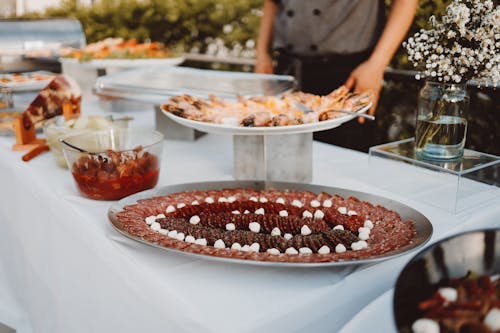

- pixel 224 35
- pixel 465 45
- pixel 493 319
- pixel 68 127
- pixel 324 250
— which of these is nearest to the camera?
pixel 493 319

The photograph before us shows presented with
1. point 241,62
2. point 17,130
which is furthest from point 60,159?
point 241,62

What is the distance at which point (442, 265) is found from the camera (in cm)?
62

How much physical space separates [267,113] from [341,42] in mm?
886

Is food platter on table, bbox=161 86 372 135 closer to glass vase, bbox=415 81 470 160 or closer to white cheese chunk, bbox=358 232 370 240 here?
glass vase, bbox=415 81 470 160

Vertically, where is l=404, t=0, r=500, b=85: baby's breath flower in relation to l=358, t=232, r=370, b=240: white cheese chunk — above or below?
above

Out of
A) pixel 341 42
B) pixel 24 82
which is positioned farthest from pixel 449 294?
pixel 24 82

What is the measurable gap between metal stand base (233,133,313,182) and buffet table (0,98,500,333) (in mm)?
83

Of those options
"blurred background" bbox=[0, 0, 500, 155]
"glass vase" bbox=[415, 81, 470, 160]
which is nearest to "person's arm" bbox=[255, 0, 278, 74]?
"blurred background" bbox=[0, 0, 500, 155]

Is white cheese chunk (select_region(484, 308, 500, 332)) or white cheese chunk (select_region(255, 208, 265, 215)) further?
white cheese chunk (select_region(255, 208, 265, 215))

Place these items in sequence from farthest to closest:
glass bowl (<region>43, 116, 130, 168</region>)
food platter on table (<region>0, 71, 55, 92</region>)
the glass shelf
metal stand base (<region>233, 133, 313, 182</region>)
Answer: food platter on table (<region>0, 71, 55, 92</region>) < glass bowl (<region>43, 116, 130, 168</region>) < metal stand base (<region>233, 133, 313, 182</region>) < the glass shelf

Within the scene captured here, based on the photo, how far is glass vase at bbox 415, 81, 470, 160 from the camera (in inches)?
44.8

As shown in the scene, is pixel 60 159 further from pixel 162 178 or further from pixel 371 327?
pixel 371 327

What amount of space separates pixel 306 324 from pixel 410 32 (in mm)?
2126

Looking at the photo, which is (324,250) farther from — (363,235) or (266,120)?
(266,120)
